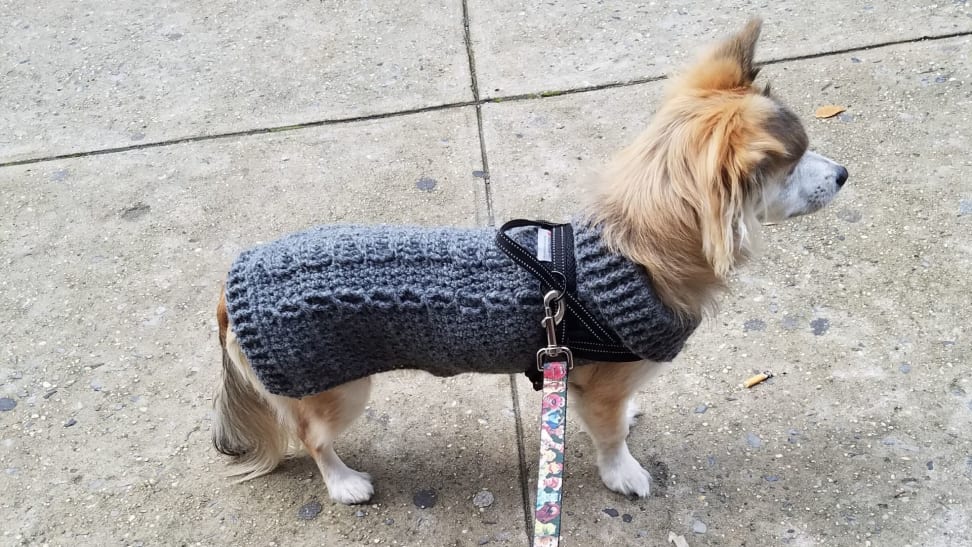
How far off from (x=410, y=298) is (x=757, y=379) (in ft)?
5.17

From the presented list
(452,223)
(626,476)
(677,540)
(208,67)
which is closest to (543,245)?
(626,476)

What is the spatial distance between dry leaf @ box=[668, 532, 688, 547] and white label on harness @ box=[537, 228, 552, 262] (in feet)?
3.67

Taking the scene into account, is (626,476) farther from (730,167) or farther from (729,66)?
(729,66)

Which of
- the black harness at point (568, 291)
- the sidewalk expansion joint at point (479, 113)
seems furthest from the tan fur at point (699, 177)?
the sidewalk expansion joint at point (479, 113)

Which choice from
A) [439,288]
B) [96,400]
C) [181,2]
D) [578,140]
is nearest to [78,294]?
[96,400]

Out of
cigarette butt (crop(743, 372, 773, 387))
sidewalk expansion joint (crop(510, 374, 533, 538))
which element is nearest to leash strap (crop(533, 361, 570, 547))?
sidewalk expansion joint (crop(510, 374, 533, 538))

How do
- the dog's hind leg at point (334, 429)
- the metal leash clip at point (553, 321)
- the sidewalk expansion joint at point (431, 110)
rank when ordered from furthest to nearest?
the sidewalk expansion joint at point (431, 110)
the dog's hind leg at point (334, 429)
the metal leash clip at point (553, 321)

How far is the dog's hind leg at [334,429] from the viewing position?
259 cm

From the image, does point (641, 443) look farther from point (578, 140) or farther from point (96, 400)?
point (96, 400)

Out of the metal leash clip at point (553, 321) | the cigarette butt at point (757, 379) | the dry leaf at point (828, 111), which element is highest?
the metal leash clip at point (553, 321)

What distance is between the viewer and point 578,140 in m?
4.29

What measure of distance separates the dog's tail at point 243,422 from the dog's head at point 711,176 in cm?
125

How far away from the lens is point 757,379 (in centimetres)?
307

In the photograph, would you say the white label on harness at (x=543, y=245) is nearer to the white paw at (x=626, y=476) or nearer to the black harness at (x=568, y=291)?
the black harness at (x=568, y=291)
